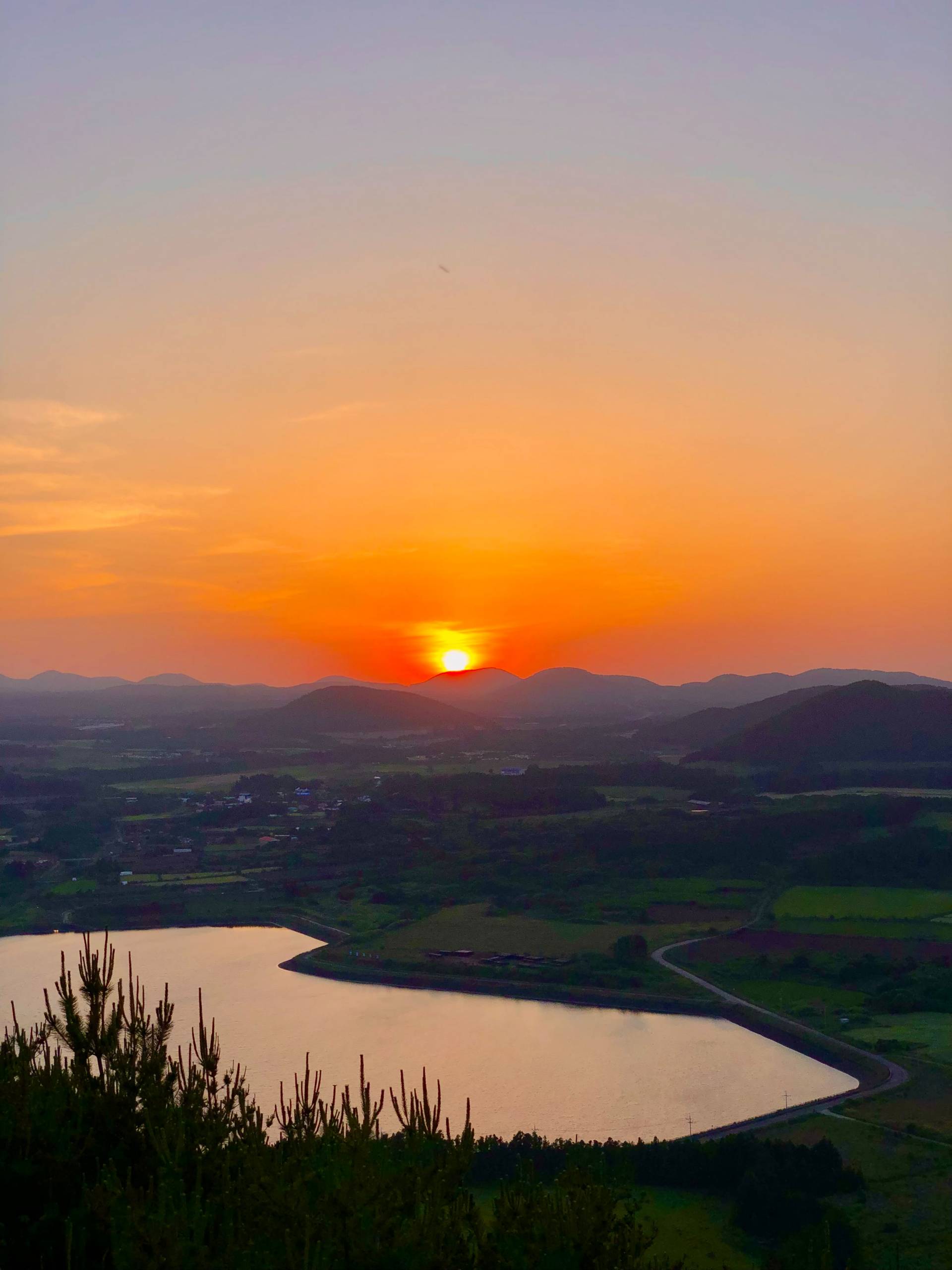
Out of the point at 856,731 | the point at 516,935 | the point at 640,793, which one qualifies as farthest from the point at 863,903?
the point at 856,731

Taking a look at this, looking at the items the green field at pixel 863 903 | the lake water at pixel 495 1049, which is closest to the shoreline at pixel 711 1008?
the lake water at pixel 495 1049

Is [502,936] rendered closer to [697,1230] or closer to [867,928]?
[867,928]

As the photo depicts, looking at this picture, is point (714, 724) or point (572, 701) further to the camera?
point (572, 701)

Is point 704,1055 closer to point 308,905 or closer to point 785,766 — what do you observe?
point 308,905

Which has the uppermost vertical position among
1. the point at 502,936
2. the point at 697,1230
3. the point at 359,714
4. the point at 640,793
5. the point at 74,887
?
the point at 359,714

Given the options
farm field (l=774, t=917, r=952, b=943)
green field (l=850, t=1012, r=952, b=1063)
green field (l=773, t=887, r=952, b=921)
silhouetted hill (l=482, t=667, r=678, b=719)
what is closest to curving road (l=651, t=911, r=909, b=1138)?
green field (l=850, t=1012, r=952, b=1063)

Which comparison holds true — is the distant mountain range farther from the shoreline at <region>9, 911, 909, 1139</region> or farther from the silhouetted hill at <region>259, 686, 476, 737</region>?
the shoreline at <region>9, 911, 909, 1139</region>
